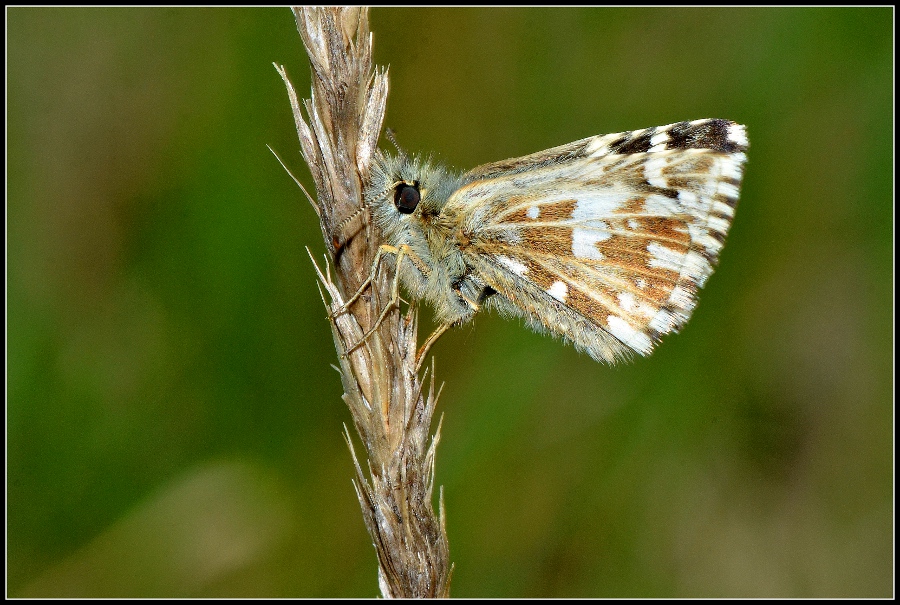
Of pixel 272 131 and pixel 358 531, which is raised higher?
pixel 272 131

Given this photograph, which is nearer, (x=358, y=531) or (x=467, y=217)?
(x=467, y=217)

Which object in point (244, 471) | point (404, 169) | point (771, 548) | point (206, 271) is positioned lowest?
point (771, 548)

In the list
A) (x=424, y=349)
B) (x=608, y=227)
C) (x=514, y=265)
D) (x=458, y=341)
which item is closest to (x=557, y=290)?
(x=514, y=265)

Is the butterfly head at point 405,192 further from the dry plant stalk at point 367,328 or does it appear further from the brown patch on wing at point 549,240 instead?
the brown patch on wing at point 549,240

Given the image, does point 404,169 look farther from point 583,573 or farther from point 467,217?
point 583,573

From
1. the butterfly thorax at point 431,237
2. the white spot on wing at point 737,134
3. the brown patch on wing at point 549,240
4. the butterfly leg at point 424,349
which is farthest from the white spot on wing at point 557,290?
the white spot on wing at point 737,134

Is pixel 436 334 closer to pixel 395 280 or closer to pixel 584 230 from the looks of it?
pixel 395 280

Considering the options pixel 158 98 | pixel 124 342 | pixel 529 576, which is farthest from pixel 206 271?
pixel 529 576
